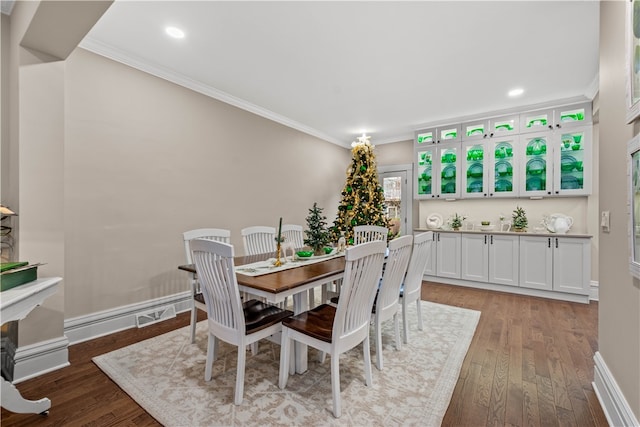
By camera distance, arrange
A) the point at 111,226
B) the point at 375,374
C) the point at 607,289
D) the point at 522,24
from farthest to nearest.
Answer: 1. the point at 111,226
2. the point at 522,24
3. the point at 375,374
4. the point at 607,289

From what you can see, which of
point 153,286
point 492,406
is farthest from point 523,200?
point 153,286

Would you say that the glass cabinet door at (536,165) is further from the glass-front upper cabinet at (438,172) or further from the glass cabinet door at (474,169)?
the glass-front upper cabinet at (438,172)

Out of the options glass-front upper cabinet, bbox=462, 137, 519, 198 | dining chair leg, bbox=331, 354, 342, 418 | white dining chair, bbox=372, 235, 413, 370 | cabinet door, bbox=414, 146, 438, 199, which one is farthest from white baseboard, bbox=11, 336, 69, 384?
glass-front upper cabinet, bbox=462, 137, 519, 198

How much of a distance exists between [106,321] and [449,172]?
5.21 m

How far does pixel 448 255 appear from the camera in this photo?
4.68m

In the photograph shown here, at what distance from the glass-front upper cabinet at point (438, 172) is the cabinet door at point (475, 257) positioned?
0.79 metres

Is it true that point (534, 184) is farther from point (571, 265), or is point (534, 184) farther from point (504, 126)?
point (571, 265)

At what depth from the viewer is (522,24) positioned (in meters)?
2.29

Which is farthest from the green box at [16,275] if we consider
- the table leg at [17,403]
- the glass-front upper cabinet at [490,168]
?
the glass-front upper cabinet at [490,168]

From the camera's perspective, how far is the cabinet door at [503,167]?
4.29 meters

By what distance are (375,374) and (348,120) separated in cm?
393

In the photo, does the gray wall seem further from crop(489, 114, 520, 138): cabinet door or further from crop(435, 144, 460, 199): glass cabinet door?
crop(435, 144, 460, 199): glass cabinet door

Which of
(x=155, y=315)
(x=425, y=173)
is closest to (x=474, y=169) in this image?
(x=425, y=173)

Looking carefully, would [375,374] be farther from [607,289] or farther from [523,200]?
[523,200]
